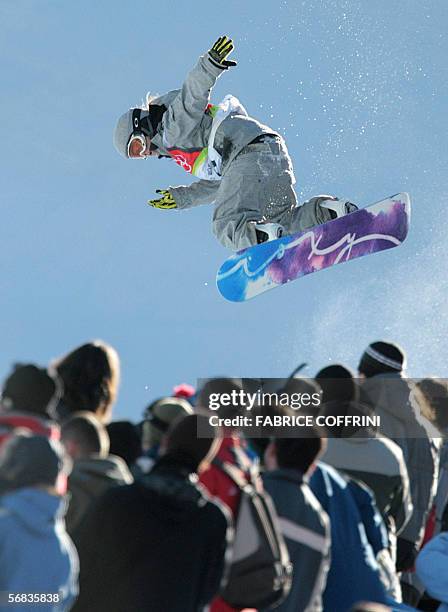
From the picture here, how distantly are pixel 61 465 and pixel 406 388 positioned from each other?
2.35 meters

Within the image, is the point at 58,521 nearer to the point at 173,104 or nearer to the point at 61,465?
A: the point at 61,465

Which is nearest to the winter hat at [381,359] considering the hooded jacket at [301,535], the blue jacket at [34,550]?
the hooded jacket at [301,535]

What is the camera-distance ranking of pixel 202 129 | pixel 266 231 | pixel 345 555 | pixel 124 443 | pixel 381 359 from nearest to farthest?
1. pixel 124 443
2. pixel 345 555
3. pixel 381 359
4. pixel 266 231
5. pixel 202 129

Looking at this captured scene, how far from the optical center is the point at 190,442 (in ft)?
10.4

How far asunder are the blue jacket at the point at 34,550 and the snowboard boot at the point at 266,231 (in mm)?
6824

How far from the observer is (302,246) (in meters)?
9.62

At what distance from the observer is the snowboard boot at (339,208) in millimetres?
9555

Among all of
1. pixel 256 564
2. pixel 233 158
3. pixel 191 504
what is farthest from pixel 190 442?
pixel 233 158

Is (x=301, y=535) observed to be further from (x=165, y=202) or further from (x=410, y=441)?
(x=165, y=202)

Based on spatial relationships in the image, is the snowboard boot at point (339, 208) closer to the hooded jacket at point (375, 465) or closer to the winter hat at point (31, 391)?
the hooded jacket at point (375, 465)

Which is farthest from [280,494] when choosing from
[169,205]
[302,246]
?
[169,205]

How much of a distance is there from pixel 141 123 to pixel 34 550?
317 inches

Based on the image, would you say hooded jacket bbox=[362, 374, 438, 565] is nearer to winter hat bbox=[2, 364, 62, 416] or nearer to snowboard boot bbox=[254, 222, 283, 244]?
winter hat bbox=[2, 364, 62, 416]

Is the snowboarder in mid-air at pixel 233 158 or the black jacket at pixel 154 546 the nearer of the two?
the black jacket at pixel 154 546
